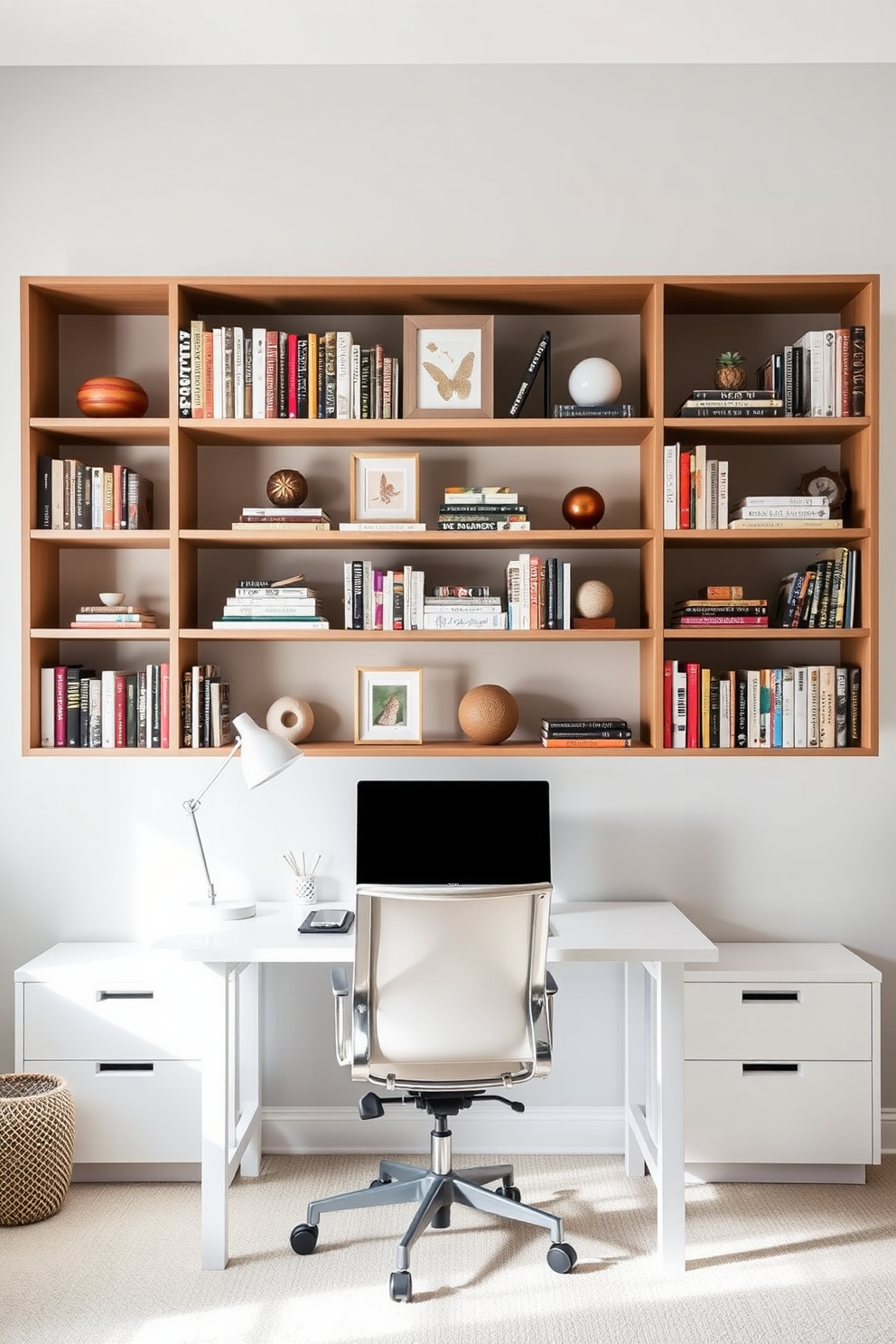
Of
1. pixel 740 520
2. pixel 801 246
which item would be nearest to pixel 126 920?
pixel 740 520

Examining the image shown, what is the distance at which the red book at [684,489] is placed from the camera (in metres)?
2.77

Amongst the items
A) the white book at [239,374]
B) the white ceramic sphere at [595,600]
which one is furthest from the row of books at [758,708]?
the white book at [239,374]

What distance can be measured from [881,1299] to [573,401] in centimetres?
236

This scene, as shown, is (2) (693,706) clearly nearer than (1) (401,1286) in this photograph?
No

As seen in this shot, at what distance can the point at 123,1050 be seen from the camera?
2.68 metres

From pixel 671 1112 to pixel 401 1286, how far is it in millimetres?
716

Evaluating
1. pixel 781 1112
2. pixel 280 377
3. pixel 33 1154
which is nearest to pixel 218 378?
pixel 280 377

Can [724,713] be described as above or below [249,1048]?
above

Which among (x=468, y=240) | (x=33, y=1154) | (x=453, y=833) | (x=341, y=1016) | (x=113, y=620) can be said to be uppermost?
(x=468, y=240)

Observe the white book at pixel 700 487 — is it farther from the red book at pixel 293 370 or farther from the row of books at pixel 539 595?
the red book at pixel 293 370

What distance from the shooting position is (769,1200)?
2656mm

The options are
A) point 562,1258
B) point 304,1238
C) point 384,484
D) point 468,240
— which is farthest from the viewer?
point 468,240

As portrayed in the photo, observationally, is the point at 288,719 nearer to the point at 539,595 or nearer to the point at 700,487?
the point at 539,595

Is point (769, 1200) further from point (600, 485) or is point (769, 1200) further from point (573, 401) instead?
point (573, 401)
